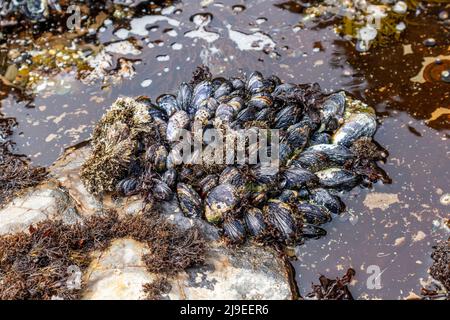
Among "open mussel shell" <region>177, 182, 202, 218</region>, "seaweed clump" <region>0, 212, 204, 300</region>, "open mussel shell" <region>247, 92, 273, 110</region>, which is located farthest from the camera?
"open mussel shell" <region>247, 92, 273, 110</region>

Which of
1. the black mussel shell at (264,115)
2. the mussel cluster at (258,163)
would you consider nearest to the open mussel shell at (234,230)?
the mussel cluster at (258,163)

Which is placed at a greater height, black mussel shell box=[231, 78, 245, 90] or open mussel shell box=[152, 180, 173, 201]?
black mussel shell box=[231, 78, 245, 90]

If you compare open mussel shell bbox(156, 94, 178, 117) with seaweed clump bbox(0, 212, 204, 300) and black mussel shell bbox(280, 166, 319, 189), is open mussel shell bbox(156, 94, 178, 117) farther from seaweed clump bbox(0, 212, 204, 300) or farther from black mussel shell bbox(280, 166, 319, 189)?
black mussel shell bbox(280, 166, 319, 189)

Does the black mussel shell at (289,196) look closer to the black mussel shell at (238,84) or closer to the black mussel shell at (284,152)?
the black mussel shell at (284,152)

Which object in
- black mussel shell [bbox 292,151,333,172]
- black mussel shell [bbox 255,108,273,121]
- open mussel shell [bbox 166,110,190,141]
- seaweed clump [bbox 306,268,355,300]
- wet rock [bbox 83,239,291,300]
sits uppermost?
black mussel shell [bbox 255,108,273,121]

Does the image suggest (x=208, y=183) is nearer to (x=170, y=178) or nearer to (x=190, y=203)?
(x=190, y=203)

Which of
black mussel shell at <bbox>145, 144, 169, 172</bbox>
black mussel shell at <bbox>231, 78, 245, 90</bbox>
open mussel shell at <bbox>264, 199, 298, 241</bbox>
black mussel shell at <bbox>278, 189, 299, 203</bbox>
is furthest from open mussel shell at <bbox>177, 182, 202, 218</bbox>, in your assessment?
black mussel shell at <bbox>231, 78, 245, 90</bbox>

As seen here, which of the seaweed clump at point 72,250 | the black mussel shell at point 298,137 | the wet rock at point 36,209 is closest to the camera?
the seaweed clump at point 72,250
